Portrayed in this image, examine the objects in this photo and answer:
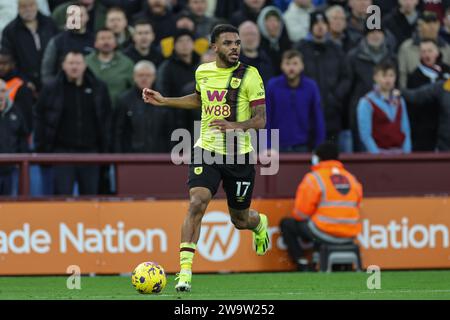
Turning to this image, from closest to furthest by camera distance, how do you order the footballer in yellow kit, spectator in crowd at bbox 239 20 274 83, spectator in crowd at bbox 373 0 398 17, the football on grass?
the football on grass → the footballer in yellow kit → spectator in crowd at bbox 239 20 274 83 → spectator in crowd at bbox 373 0 398 17

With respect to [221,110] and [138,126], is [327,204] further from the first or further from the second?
[221,110]

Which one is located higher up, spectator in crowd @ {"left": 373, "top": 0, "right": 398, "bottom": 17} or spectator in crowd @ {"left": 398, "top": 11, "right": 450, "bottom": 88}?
spectator in crowd @ {"left": 373, "top": 0, "right": 398, "bottom": 17}

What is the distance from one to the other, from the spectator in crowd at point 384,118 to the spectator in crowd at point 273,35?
1.70 metres

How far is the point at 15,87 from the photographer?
16219 millimetres

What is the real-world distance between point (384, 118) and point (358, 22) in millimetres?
2471

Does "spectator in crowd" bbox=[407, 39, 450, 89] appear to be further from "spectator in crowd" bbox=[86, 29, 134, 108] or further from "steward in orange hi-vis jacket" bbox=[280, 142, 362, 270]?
"spectator in crowd" bbox=[86, 29, 134, 108]

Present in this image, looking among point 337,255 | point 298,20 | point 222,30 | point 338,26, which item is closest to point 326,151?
point 337,255

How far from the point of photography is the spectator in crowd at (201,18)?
17891mm

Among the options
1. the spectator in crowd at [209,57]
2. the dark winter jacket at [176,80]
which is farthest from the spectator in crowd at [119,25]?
the spectator in crowd at [209,57]

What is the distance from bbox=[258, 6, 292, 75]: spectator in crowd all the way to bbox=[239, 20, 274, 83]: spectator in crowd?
277mm

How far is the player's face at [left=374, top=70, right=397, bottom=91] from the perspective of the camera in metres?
16.6

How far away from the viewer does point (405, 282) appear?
13.6 metres

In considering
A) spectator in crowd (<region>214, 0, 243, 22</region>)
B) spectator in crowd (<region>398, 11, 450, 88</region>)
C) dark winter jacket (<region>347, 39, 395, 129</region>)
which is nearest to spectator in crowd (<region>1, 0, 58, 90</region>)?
spectator in crowd (<region>214, 0, 243, 22</region>)

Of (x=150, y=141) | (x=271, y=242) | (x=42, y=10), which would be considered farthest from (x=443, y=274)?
(x=42, y=10)
